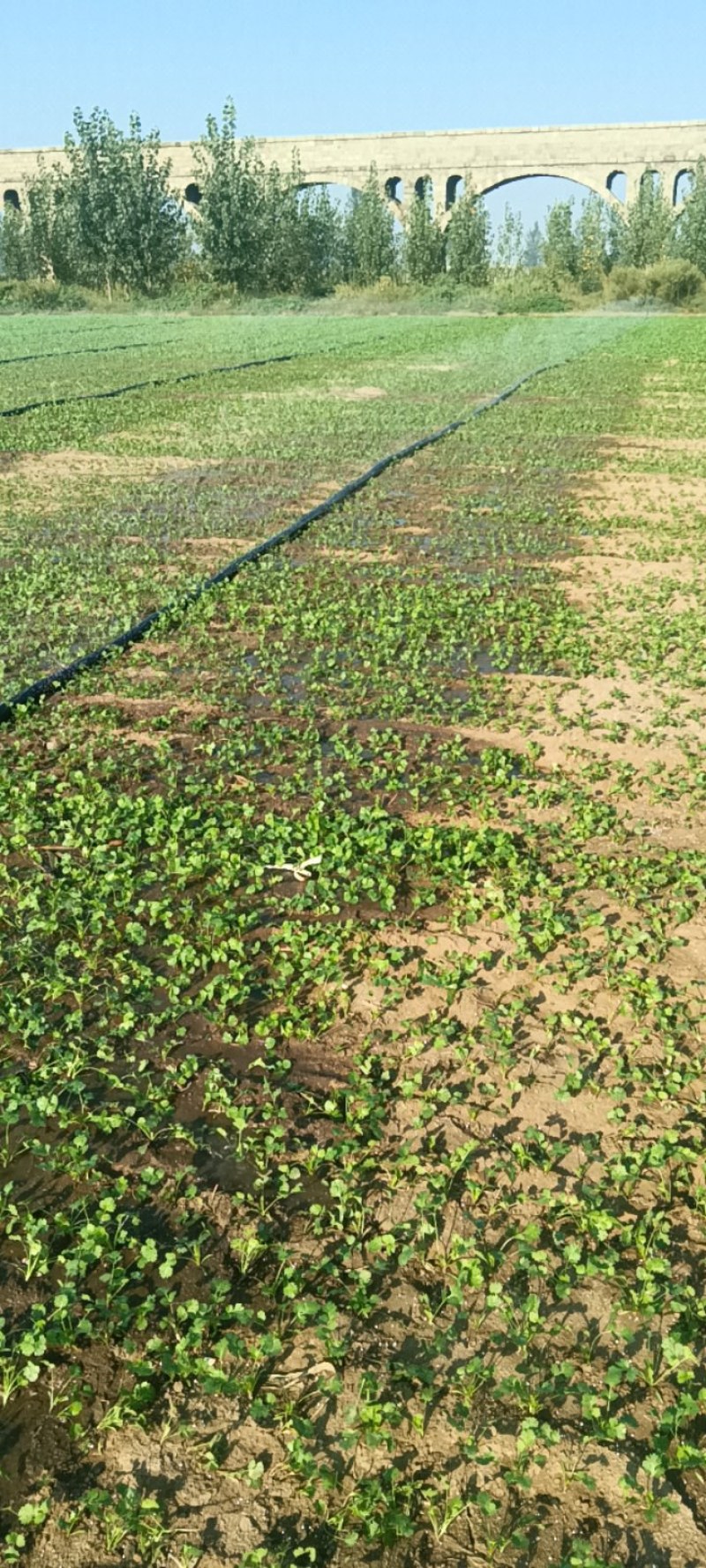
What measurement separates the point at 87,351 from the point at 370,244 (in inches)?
1379

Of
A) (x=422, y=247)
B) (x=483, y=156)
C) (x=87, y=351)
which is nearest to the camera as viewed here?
(x=87, y=351)

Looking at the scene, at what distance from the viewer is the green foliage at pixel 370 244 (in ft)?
185

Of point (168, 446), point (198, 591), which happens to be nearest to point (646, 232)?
point (168, 446)

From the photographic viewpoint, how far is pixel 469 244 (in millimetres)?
56969

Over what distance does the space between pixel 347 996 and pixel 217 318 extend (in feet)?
146

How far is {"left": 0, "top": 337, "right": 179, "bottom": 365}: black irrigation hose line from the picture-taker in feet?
78.6

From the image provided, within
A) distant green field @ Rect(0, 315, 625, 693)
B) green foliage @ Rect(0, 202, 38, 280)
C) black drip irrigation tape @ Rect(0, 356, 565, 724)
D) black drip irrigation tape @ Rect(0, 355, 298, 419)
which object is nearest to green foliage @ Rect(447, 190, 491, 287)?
green foliage @ Rect(0, 202, 38, 280)

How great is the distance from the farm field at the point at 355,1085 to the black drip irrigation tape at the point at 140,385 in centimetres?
1046

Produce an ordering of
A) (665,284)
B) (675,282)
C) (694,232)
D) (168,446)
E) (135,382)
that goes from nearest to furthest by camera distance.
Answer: (168,446)
(135,382)
(675,282)
(665,284)
(694,232)

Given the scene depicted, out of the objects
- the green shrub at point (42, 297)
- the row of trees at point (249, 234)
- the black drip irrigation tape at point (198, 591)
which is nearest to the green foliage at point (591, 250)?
the row of trees at point (249, 234)

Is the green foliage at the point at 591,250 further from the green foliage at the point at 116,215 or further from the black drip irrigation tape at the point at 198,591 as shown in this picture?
the black drip irrigation tape at the point at 198,591

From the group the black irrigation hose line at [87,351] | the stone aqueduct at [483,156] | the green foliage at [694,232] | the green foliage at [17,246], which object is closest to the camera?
the black irrigation hose line at [87,351]

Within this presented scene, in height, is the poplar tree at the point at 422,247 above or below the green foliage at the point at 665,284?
above

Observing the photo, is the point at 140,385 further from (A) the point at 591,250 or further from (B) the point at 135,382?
(A) the point at 591,250
